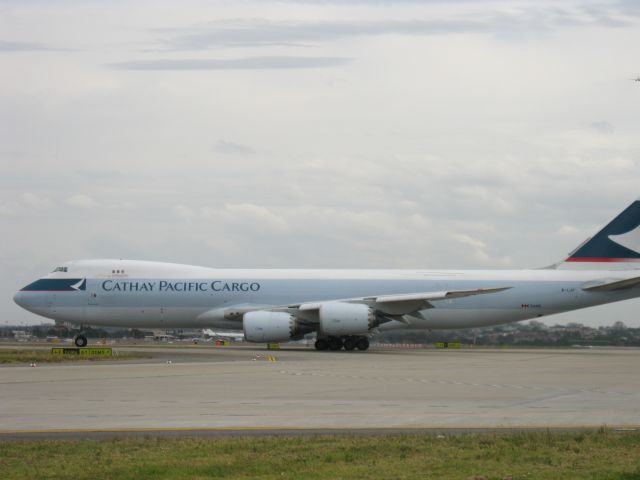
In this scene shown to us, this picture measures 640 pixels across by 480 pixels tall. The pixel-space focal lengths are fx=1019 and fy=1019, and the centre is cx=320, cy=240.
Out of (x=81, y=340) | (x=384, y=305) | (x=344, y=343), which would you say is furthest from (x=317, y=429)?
(x=81, y=340)

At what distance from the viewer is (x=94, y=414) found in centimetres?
1689

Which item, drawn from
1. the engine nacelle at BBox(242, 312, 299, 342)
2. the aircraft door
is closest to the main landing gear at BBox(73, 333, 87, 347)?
the aircraft door

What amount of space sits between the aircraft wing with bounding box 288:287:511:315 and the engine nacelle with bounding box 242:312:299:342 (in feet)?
4.55

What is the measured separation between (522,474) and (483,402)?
872 cm

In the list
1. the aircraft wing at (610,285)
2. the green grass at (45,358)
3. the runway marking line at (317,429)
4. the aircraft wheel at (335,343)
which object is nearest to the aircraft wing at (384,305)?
the aircraft wheel at (335,343)

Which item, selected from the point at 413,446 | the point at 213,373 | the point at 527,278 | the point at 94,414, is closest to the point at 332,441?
the point at 413,446

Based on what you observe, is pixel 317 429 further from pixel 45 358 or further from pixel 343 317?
pixel 343 317

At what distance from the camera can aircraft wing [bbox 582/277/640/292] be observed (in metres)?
48.4

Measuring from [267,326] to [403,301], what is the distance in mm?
6473

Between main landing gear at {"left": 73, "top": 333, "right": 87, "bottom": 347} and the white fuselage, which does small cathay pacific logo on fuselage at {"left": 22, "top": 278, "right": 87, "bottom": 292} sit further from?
main landing gear at {"left": 73, "top": 333, "right": 87, "bottom": 347}

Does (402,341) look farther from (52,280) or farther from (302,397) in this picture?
(302,397)

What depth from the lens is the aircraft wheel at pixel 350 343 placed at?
48.3 metres

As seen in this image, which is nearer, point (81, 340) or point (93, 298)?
point (93, 298)

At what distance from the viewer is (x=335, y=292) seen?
48.8m
